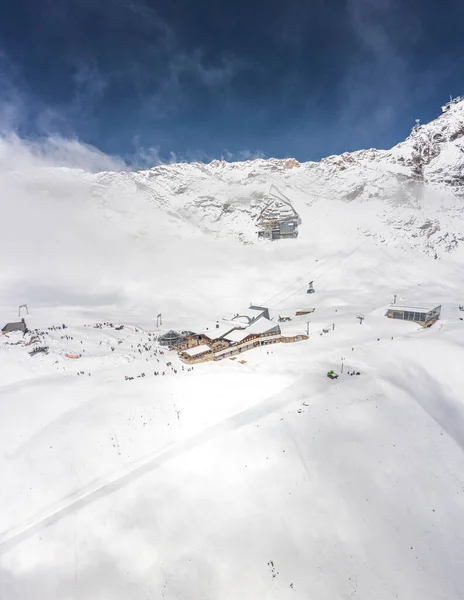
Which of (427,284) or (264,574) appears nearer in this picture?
(264,574)

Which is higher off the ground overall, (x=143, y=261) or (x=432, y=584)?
(x=143, y=261)

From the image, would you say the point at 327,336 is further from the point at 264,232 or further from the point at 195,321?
the point at 264,232

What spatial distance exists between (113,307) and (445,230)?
253 feet

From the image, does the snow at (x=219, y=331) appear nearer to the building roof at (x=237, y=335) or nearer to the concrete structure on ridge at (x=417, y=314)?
the building roof at (x=237, y=335)

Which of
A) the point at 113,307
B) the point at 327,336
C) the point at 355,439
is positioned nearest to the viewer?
the point at 355,439

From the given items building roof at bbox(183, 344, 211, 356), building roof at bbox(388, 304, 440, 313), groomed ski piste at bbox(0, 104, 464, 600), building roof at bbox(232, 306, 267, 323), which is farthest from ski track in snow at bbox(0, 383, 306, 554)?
building roof at bbox(388, 304, 440, 313)

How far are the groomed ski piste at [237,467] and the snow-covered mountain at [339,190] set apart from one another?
45.0 metres

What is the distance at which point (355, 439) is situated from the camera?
19266 mm

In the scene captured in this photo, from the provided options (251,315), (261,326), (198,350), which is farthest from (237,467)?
(251,315)

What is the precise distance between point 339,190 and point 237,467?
88538 millimetres

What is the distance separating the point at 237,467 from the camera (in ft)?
57.7

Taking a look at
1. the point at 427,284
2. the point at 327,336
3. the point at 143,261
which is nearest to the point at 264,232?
the point at 143,261

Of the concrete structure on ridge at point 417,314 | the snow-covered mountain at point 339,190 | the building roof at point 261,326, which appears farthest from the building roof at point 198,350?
the snow-covered mountain at point 339,190

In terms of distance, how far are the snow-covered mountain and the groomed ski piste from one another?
45.0 metres
